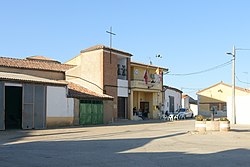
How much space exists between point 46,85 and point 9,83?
10.9ft

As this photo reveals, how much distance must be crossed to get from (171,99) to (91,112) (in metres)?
26.8

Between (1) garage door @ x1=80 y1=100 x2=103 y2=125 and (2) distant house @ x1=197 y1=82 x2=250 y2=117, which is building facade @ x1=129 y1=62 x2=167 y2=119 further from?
(2) distant house @ x1=197 y1=82 x2=250 y2=117

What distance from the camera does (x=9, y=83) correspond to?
2720 cm

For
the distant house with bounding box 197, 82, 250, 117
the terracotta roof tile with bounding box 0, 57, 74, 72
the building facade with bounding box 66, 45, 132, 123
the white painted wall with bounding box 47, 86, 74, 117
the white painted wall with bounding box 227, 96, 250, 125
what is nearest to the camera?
the white painted wall with bounding box 47, 86, 74, 117

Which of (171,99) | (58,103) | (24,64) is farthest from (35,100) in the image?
(171,99)

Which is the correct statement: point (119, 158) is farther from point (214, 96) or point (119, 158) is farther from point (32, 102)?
point (214, 96)

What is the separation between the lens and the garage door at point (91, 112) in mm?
34700

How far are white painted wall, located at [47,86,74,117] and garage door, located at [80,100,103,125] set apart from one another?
1.74 meters

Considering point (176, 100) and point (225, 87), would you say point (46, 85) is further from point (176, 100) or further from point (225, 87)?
point (225, 87)

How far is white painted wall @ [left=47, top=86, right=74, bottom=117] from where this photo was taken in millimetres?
30297

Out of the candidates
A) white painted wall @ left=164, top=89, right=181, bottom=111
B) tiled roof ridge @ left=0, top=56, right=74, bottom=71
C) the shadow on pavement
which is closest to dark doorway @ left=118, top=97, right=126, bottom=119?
tiled roof ridge @ left=0, top=56, right=74, bottom=71

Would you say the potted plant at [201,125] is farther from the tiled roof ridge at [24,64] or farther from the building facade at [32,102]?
the tiled roof ridge at [24,64]

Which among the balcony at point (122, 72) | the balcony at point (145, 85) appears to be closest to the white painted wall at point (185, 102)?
the balcony at point (145, 85)

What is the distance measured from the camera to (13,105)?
33.9m
